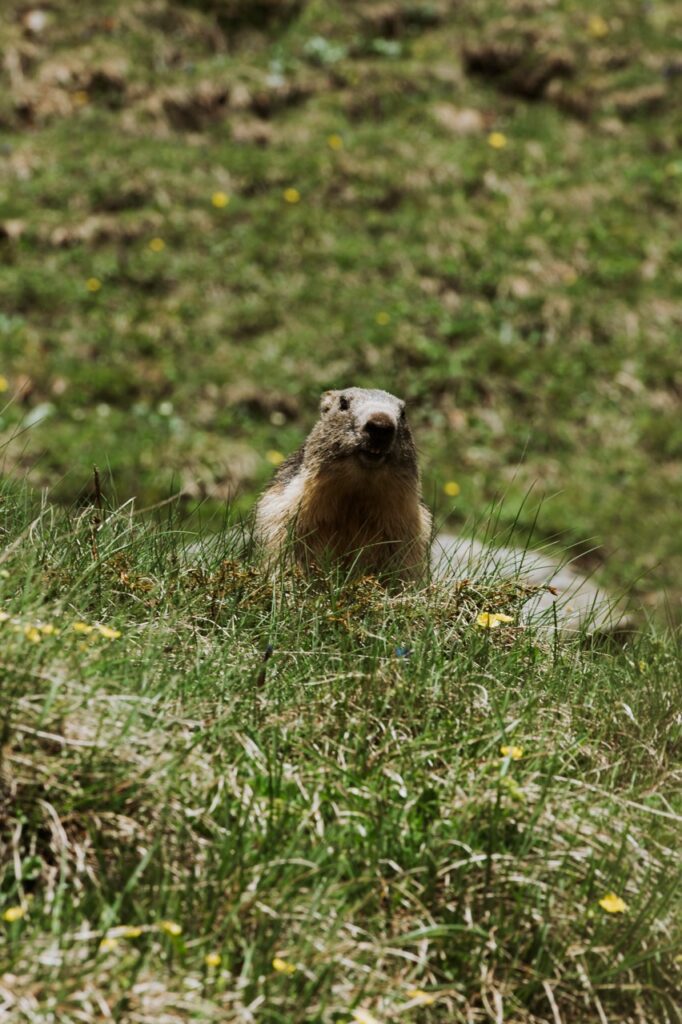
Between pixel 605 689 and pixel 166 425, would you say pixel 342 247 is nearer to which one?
pixel 166 425

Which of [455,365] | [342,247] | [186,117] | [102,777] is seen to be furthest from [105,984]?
[186,117]

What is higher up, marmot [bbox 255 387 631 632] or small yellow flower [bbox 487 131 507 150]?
marmot [bbox 255 387 631 632]

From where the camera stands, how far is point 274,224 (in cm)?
1423

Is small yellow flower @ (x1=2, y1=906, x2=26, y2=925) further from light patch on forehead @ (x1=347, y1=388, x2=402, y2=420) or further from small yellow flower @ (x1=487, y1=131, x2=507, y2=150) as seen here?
small yellow flower @ (x1=487, y1=131, x2=507, y2=150)

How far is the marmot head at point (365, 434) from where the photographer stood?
5859 millimetres

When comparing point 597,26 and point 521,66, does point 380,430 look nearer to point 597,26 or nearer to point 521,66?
point 521,66

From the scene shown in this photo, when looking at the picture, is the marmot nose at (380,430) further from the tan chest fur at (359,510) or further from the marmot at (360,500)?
the tan chest fur at (359,510)

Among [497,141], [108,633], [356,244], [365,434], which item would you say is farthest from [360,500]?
[497,141]

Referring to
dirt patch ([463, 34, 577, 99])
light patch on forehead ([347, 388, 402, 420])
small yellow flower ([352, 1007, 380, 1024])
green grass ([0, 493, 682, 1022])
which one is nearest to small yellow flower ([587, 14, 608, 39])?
dirt patch ([463, 34, 577, 99])

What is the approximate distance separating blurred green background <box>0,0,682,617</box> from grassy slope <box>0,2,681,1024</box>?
1.7 inches

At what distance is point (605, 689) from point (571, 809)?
0.79 metres

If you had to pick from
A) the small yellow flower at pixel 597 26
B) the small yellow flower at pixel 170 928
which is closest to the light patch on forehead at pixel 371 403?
the small yellow flower at pixel 170 928

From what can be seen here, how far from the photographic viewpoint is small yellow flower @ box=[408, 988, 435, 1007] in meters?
2.92

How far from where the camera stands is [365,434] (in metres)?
5.87
